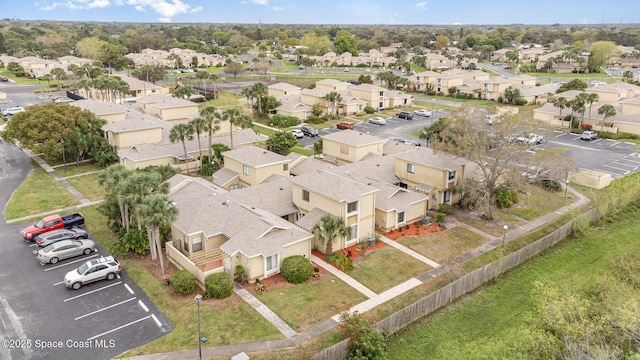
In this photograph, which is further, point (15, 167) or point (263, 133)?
point (263, 133)

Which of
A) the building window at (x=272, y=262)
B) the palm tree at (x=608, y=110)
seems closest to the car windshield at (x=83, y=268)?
the building window at (x=272, y=262)

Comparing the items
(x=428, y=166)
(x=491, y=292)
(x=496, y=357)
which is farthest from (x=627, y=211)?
(x=496, y=357)

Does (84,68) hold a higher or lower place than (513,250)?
higher

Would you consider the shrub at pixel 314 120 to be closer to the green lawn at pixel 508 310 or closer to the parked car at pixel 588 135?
the parked car at pixel 588 135

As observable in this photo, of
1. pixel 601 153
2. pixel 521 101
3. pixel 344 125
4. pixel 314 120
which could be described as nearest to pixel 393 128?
pixel 344 125

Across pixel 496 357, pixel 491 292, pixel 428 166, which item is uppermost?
pixel 428 166

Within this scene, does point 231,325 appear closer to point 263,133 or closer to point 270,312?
point 270,312
